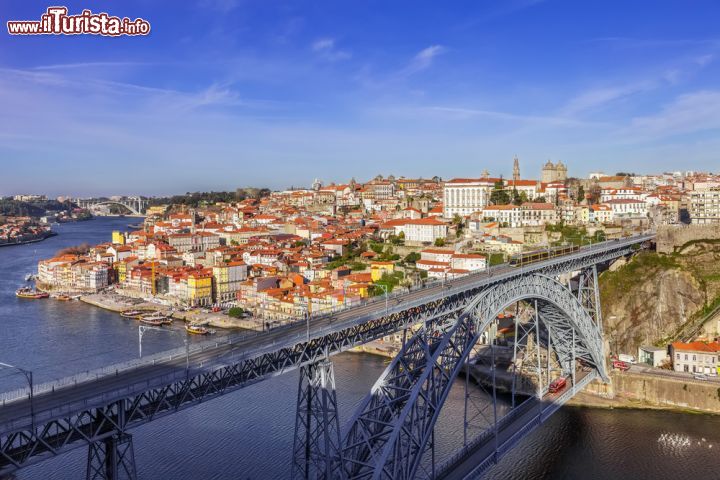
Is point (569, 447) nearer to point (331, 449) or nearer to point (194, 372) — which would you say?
point (331, 449)

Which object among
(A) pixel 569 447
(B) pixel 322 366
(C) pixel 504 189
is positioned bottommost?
(A) pixel 569 447

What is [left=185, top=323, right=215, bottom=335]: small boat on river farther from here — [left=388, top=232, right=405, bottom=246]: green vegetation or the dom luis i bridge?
the dom luis i bridge

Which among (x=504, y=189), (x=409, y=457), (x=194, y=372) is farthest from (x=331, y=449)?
(x=504, y=189)

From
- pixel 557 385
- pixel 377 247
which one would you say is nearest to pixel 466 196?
pixel 377 247

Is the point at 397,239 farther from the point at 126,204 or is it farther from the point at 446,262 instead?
the point at 126,204

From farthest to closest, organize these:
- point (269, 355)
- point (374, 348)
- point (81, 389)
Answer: point (374, 348), point (269, 355), point (81, 389)

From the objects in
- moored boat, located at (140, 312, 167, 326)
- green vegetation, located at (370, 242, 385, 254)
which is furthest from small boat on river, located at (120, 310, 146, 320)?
green vegetation, located at (370, 242, 385, 254)
